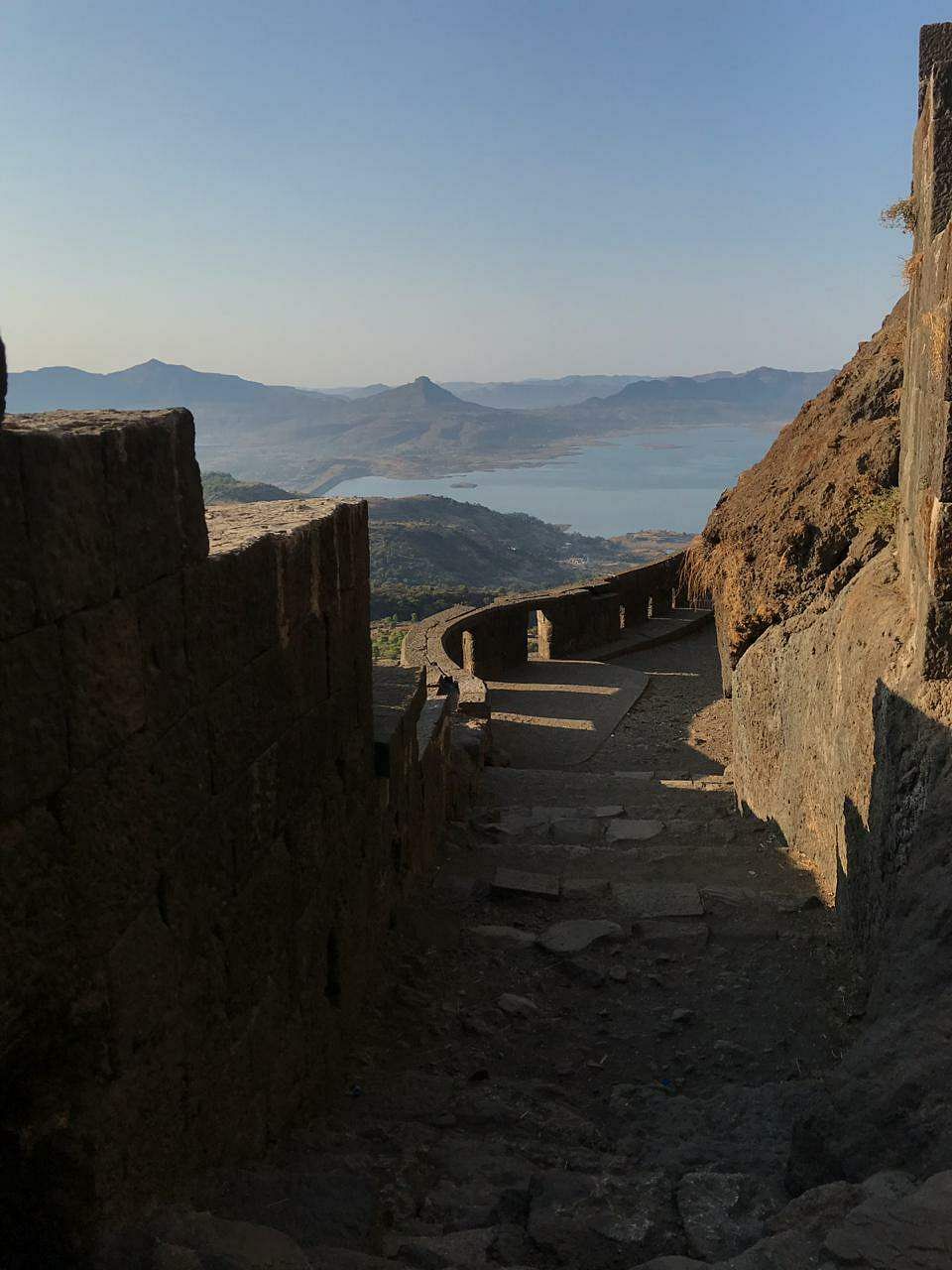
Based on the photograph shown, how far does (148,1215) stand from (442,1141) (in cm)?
138

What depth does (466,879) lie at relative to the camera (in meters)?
6.55

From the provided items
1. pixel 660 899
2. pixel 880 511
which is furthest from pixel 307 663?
pixel 880 511

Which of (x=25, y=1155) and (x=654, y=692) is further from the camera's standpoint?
(x=654, y=692)

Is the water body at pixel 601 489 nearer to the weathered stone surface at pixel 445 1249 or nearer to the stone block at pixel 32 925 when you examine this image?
the weathered stone surface at pixel 445 1249

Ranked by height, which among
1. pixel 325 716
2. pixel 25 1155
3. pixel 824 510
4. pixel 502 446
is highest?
pixel 502 446

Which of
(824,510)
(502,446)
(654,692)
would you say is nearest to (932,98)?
(824,510)

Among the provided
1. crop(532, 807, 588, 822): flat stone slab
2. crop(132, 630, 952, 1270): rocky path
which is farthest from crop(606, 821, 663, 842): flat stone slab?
crop(532, 807, 588, 822): flat stone slab

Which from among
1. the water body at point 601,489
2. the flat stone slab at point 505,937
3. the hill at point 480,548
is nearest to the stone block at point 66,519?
the flat stone slab at point 505,937

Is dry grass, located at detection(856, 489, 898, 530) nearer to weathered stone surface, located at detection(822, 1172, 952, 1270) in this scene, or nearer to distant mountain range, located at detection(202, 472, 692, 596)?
weathered stone surface, located at detection(822, 1172, 952, 1270)

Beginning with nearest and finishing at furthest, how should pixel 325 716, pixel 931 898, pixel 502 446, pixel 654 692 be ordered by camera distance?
pixel 931 898 → pixel 325 716 → pixel 654 692 → pixel 502 446

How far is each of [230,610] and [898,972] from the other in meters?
2.51

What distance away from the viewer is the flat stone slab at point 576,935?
5.47 metres

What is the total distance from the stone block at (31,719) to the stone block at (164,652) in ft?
1.11

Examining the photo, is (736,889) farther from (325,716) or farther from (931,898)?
(325,716)
